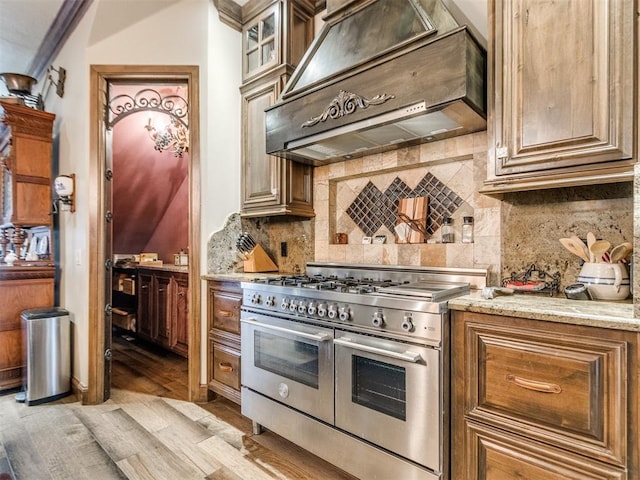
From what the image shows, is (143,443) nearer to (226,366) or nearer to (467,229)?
(226,366)

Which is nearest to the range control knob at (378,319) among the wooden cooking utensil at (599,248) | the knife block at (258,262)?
the wooden cooking utensil at (599,248)

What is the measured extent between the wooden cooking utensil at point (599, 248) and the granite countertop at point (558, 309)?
0.21 m

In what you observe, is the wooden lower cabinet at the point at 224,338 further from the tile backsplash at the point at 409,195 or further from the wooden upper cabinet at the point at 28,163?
the wooden upper cabinet at the point at 28,163

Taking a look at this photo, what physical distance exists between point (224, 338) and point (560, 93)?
93.8 inches

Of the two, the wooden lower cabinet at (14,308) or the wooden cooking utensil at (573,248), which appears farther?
the wooden lower cabinet at (14,308)

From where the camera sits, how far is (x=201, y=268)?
2730 mm

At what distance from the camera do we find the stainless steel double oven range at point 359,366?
1495 mm

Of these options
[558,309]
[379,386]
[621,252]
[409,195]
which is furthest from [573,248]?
[379,386]

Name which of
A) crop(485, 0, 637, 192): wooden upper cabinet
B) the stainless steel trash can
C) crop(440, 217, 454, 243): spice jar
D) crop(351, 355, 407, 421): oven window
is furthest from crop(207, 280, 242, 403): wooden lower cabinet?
crop(485, 0, 637, 192): wooden upper cabinet

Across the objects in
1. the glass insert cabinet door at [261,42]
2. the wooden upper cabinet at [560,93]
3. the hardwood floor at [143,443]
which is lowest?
the hardwood floor at [143,443]

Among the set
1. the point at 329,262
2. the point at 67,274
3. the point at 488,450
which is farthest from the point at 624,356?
the point at 67,274

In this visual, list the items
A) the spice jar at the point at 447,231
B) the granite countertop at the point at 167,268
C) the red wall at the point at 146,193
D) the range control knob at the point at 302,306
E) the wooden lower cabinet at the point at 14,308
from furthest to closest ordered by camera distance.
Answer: the red wall at the point at 146,193 → the granite countertop at the point at 167,268 → the wooden lower cabinet at the point at 14,308 → the spice jar at the point at 447,231 → the range control knob at the point at 302,306

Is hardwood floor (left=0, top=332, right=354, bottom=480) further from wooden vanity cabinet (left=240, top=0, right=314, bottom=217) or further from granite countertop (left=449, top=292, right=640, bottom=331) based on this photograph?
wooden vanity cabinet (left=240, top=0, right=314, bottom=217)

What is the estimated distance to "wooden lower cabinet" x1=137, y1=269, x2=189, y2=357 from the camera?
3.66 m
